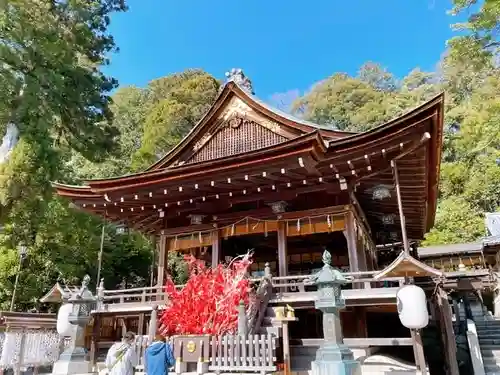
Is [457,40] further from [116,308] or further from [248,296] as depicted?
[116,308]

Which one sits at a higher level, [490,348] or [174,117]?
[174,117]

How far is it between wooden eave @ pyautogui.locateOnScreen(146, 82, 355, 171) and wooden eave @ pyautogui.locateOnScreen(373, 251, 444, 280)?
4570 mm

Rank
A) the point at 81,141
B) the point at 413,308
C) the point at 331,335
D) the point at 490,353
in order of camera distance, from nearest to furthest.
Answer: the point at 331,335
the point at 413,308
the point at 490,353
the point at 81,141

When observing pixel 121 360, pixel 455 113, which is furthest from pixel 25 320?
pixel 455 113

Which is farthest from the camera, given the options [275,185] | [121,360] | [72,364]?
[275,185]

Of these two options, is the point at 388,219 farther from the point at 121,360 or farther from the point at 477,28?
the point at 121,360

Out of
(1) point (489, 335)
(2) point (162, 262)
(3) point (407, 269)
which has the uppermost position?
(2) point (162, 262)

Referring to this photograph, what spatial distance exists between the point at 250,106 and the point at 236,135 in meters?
0.98

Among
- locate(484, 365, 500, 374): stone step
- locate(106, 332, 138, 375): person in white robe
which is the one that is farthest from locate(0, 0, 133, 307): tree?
locate(484, 365, 500, 374): stone step

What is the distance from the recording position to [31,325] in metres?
9.20

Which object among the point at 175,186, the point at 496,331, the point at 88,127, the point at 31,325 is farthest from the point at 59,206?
the point at 496,331

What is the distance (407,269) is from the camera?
695 centimetres

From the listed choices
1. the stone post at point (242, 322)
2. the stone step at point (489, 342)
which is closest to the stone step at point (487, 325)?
the stone step at point (489, 342)

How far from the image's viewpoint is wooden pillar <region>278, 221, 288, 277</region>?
9.47 m
